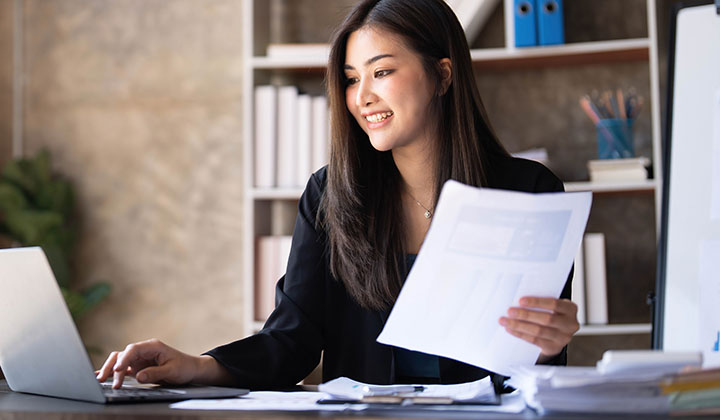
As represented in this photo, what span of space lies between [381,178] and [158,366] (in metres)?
0.70

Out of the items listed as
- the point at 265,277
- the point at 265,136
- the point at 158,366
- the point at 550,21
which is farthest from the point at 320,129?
the point at 158,366

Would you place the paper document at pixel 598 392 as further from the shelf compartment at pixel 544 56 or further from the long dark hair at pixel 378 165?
the shelf compartment at pixel 544 56

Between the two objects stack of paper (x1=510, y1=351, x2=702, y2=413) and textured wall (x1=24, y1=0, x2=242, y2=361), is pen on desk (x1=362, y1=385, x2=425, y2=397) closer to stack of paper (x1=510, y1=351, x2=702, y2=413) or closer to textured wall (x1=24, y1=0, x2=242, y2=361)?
stack of paper (x1=510, y1=351, x2=702, y2=413)

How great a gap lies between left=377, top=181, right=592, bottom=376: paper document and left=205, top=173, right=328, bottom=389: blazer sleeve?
1.16 feet

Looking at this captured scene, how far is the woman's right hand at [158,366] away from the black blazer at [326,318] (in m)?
0.16

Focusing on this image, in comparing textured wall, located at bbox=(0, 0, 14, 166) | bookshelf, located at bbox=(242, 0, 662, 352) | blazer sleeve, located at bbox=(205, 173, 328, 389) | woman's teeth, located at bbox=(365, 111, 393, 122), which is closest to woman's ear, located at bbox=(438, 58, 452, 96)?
woman's teeth, located at bbox=(365, 111, 393, 122)

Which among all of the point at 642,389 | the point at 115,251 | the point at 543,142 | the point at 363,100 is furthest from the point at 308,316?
the point at 115,251

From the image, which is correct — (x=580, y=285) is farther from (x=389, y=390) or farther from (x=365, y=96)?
(x=389, y=390)

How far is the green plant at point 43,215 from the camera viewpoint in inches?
112

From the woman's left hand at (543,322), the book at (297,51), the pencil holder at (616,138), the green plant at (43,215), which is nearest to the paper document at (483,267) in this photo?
the woman's left hand at (543,322)

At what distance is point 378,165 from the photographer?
1.71 m

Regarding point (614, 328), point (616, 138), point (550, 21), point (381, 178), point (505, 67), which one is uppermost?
point (550, 21)

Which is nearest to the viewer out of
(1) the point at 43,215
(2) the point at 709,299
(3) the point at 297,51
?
(2) the point at 709,299

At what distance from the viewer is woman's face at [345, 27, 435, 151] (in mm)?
1592
